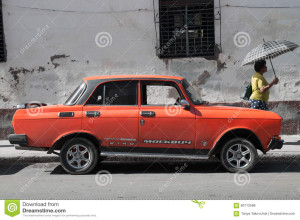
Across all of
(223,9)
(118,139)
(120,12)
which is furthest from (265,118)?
(120,12)

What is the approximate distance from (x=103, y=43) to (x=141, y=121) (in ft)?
16.9

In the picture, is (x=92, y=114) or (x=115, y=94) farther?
(x=115, y=94)

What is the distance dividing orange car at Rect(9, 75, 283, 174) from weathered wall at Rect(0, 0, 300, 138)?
453cm

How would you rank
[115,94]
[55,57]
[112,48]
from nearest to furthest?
1. [115,94]
2. [112,48]
3. [55,57]

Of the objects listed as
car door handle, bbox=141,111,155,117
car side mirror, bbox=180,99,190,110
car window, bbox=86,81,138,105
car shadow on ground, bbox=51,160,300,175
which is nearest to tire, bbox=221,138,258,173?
car shadow on ground, bbox=51,160,300,175

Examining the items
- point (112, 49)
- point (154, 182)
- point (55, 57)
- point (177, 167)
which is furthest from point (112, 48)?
point (154, 182)

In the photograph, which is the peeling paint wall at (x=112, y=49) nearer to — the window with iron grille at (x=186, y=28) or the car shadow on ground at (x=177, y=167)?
the window with iron grille at (x=186, y=28)

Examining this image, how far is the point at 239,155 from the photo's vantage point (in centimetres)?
679

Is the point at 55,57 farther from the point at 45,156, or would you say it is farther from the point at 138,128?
the point at 138,128

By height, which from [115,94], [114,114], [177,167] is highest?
[115,94]

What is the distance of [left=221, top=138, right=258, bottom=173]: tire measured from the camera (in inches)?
264

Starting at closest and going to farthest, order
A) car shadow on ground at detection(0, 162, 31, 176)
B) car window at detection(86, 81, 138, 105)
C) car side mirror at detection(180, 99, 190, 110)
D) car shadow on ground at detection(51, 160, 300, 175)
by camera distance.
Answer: car side mirror at detection(180, 99, 190, 110) < car window at detection(86, 81, 138, 105) < car shadow on ground at detection(51, 160, 300, 175) < car shadow on ground at detection(0, 162, 31, 176)

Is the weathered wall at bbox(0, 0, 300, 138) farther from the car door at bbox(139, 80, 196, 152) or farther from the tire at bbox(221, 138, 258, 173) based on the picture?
the car door at bbox(139, 80, 196, 152)

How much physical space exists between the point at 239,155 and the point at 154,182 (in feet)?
4.93
